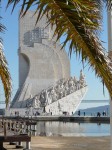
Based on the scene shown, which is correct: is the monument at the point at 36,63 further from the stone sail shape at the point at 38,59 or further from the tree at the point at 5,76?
the tree at the point at 5,76

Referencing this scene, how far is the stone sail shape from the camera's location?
6378 centimetres

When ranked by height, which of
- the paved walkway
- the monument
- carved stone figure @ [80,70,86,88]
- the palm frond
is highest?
the monument

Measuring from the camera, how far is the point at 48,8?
8.91ft

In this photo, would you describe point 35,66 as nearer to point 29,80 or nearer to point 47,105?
point 29,80

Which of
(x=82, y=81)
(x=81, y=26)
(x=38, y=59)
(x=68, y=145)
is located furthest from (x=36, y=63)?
(x=81, y=26)

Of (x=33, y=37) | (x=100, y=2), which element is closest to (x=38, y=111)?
(x=33, y=37)

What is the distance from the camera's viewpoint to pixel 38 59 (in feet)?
214

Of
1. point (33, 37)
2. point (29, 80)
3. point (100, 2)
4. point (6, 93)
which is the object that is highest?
point (33, 37)

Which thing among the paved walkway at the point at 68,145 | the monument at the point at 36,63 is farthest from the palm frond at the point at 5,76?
the monument at the point at 36,63

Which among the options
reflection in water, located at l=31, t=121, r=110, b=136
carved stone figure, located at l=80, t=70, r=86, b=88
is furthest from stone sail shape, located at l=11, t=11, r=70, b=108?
reflection in water, located at l=31, t=121, r=110, b=136

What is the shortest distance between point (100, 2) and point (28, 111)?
49.7 meters

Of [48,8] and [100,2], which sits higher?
[100,2]

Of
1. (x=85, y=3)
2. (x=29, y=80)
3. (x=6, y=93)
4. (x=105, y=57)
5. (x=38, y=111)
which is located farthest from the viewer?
(x=29, y=80)

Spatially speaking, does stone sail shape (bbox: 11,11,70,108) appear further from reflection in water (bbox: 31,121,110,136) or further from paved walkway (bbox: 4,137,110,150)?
paved walkway (bbox: 4,137,110,150)
